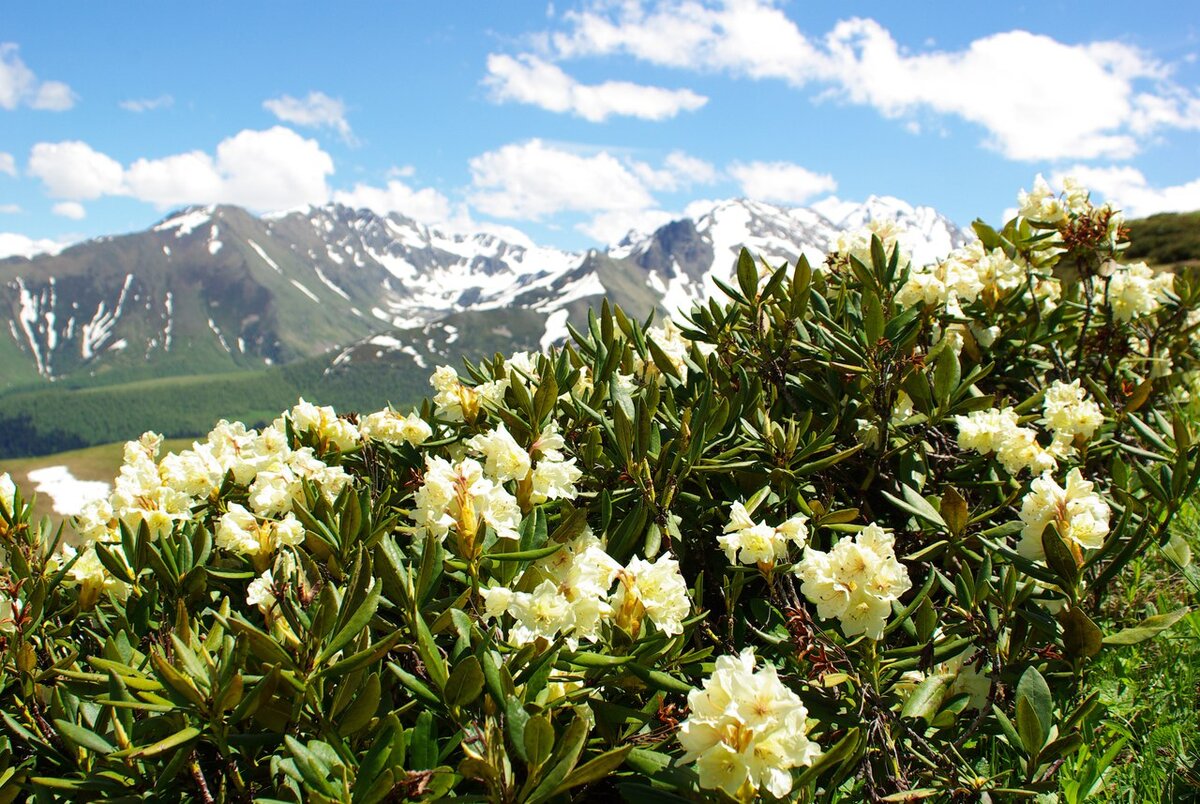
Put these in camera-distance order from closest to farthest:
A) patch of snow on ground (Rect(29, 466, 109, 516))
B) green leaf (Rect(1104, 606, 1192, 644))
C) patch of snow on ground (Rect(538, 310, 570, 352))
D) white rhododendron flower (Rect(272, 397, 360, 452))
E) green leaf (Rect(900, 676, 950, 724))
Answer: green leaf (Rect(900, 676, 950, 724)) → green leaf (Rect(1104, 606, 1192, 644)) → white rhododendron flower (Rect(272, 397, 360, 452)) → patch of snow on ground (Rect(29, 466, 109, 516)) → patch of snow on ground (Rect(538, 310, 570, 352))

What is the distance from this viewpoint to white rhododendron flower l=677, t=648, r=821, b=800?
133 cm

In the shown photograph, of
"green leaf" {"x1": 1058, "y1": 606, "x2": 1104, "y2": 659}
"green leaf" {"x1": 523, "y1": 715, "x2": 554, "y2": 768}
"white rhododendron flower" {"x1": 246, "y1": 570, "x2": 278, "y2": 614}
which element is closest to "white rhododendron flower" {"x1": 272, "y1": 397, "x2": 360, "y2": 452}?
"white rhododendron flower" {"x1": 246, "y1": 570, "x2": 278, "y2": 614}

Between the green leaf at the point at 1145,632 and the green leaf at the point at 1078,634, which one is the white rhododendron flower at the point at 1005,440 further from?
the green leaf at the point at 1078,634

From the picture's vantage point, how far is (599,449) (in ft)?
7.45

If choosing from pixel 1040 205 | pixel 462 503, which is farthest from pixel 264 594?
pixel 1040 205

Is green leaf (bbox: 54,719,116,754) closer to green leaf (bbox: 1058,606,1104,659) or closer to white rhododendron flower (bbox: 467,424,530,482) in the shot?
white rhododendron flower (bbox: 467,424,530,482)

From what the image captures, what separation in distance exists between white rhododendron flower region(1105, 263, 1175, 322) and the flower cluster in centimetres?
288

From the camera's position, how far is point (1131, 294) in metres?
3.58

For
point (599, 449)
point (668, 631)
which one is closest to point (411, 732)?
point (668, 631)

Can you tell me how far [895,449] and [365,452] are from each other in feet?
6.09

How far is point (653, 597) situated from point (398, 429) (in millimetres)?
1396

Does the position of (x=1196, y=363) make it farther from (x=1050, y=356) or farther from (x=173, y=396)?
(x=173, y=396)

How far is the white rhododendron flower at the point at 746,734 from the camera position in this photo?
1.33m

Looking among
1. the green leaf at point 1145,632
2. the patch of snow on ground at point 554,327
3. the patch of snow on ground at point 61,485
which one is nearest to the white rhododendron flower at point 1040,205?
the green leaf at point 1145,632
